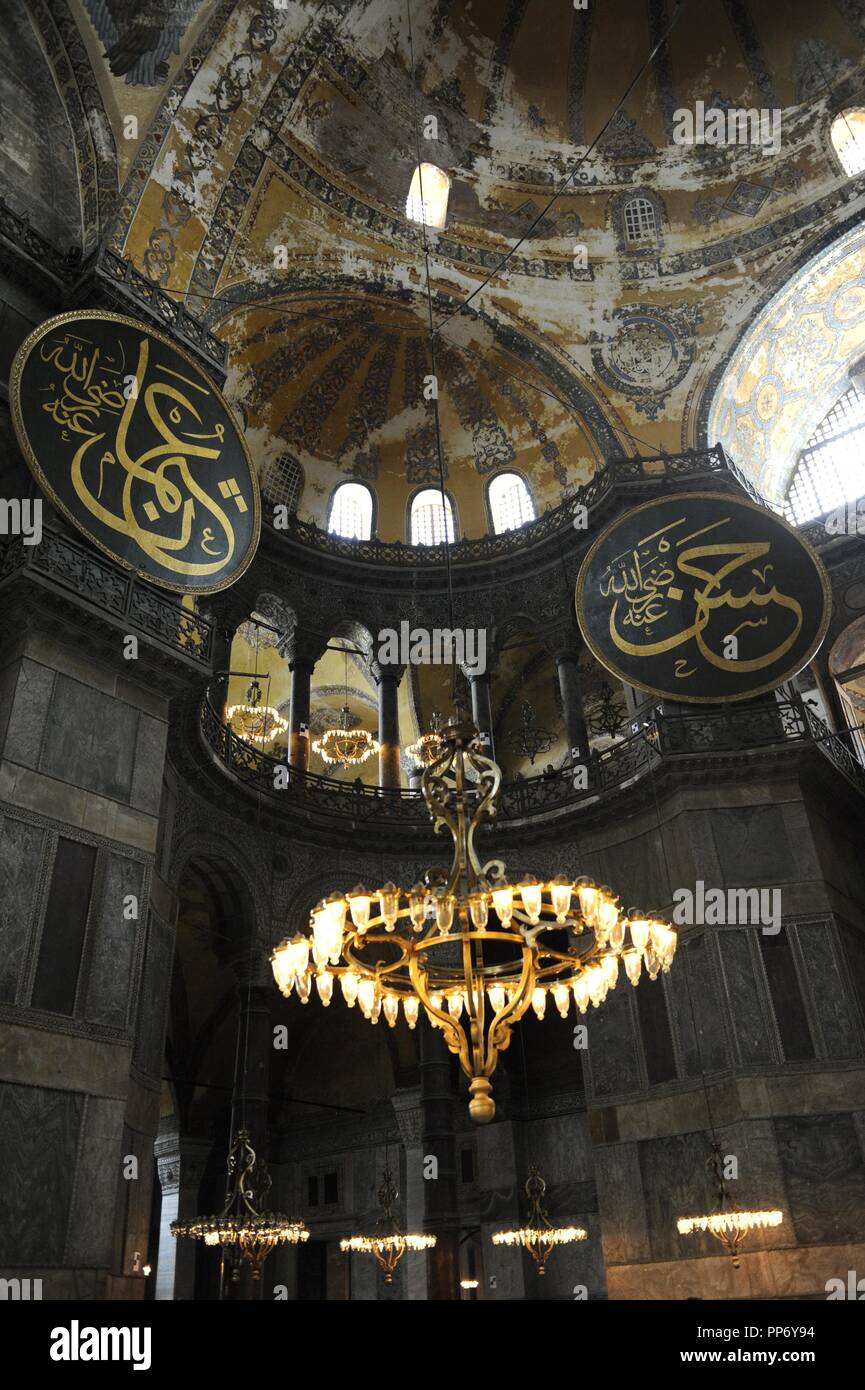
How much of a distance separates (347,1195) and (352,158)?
1368 cm

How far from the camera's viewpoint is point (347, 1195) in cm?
1316

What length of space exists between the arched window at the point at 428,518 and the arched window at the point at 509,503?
0.66m

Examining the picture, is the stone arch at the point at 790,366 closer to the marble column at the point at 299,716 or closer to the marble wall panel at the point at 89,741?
the marble column at the point at 299,716

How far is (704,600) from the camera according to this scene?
1105cm

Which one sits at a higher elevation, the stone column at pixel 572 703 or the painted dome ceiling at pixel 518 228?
the painted dome ceiling at pixel 518 228

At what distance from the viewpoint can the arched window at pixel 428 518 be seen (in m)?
14.5

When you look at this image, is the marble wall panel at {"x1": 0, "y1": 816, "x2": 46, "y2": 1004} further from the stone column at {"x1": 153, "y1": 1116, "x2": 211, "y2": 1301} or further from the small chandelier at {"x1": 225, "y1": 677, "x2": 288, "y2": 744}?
the stone column at {"x1": 153, "y1": 1116, "x2": 211, "y2": 1301}

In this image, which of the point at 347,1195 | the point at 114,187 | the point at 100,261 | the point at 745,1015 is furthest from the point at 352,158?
the point at 347,1195

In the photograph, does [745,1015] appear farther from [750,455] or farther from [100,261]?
[100,261]
